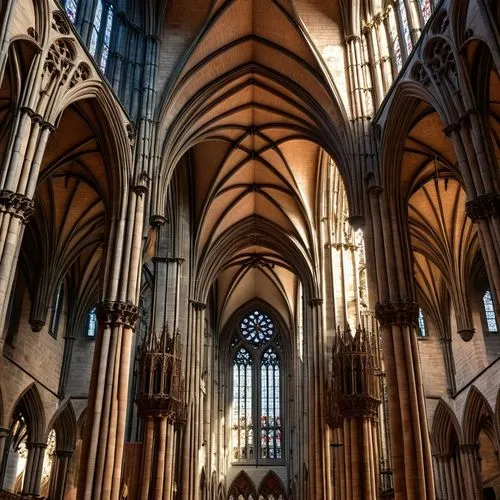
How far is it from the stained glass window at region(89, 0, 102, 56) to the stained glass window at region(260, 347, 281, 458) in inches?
1223

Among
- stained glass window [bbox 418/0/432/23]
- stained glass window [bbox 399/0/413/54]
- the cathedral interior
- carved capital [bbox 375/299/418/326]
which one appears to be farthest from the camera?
stained glass window [bbox 399/0/413/54]

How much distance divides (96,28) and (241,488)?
3275cm

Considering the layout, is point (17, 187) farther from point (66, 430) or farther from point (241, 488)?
point (241, 488)

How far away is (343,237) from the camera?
90.7 feet

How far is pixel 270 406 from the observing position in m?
43.3

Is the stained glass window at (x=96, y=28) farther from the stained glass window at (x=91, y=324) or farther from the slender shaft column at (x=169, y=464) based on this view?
the stained glass window at (x=91, y=324)

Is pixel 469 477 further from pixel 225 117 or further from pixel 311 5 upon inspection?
pixel 311 5

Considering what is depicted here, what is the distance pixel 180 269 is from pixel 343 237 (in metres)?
7.59

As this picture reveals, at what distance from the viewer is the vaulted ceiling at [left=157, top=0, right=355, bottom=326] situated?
69.5ft

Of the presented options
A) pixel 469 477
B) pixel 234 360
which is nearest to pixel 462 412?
pixel 469 477

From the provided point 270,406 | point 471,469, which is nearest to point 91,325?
point 270,406

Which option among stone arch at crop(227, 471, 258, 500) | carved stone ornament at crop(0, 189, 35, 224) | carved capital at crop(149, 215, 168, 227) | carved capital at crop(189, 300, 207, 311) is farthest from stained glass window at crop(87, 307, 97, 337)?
carved stone ornament at crop(0, 189, 35, 224)

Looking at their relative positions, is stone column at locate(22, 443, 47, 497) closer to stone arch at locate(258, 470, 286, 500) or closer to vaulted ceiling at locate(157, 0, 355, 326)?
vaulted ceiling at locate(157, 0, 355, 326)

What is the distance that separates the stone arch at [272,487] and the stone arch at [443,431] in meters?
16.3
